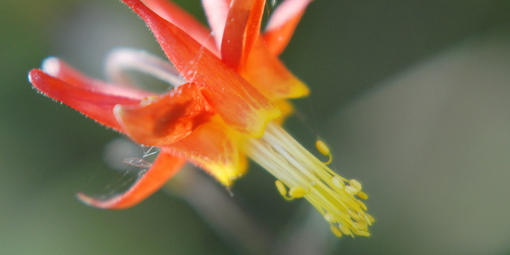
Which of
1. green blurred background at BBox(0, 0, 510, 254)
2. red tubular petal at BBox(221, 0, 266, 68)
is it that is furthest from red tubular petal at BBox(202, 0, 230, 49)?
green blurred background at BBox(0, 0, 510, 254)

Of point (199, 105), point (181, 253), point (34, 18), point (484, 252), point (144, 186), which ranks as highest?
point (34, 18)

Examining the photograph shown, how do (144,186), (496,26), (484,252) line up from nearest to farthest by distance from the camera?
1. (144,186)
2. (484,252)
3. (496,26)

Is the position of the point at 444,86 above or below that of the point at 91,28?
below

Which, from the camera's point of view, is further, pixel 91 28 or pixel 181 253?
pixel 91 28

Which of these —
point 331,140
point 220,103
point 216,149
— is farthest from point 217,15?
point 331,140

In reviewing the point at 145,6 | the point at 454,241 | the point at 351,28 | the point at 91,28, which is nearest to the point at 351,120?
the point at 351,28

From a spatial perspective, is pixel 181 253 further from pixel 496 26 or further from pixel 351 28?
pixel 496 26

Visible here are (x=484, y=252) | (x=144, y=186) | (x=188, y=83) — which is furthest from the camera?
(x=484, y=252)
